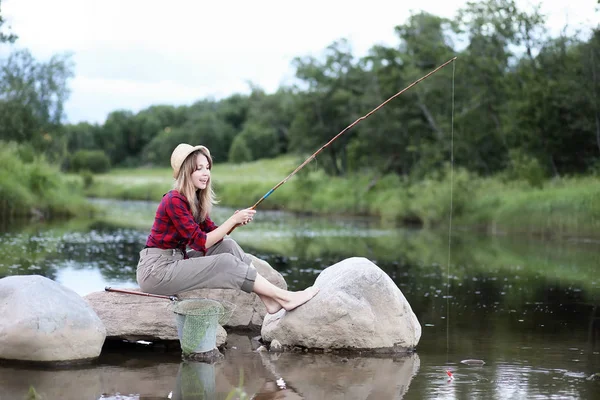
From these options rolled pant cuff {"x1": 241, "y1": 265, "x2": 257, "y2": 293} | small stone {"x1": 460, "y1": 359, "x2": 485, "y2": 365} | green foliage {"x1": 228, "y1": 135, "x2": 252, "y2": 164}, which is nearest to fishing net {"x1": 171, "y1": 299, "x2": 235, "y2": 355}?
rolled pant cuff {"x1": 241, "y1": 265, "x2": 257, "y2": 293}

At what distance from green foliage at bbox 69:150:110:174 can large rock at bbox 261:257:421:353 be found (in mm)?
66169

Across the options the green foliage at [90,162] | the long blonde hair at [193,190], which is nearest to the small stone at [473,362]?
the long blonde hair at [193,190]

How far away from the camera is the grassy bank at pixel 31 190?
28125 millimetres

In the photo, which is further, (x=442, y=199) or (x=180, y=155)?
(x=442, y=199)

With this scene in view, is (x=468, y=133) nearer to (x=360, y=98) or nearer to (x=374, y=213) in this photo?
(x=374, y=213)

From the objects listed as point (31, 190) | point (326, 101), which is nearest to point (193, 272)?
point (31, 190)

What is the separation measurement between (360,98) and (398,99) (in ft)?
13.2

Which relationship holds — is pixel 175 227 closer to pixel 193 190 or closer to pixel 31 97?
pixel 193 190

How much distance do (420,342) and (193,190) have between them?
8.88ft

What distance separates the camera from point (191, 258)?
7.94 meters

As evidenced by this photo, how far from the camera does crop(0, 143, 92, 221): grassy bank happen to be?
2812 cm

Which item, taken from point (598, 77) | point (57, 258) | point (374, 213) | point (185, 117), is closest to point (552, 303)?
point (57, 258)

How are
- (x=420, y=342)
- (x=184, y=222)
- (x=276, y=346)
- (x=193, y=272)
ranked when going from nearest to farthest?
(x=184, y=222), (x=193, y=272), (x=276, y=346), (x=420, y=342)

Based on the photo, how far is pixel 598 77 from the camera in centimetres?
2791
